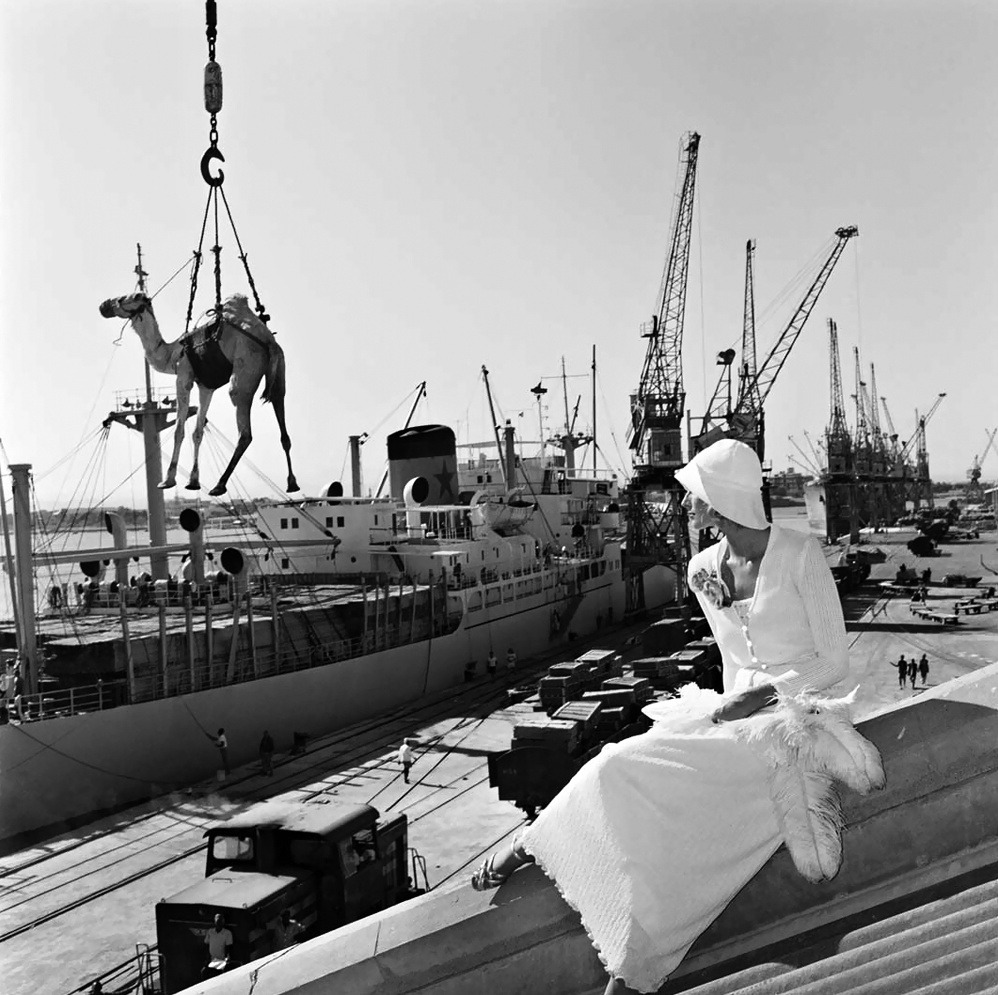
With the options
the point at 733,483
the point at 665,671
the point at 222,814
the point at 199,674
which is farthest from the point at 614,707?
the point at 733,483

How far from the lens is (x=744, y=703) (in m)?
2.46

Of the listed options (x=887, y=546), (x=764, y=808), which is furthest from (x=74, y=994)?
(x=887, y=546)

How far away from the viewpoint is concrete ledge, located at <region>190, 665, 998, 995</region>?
253 cm

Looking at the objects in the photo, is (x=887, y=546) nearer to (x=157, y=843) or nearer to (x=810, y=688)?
(x=157, y=843)

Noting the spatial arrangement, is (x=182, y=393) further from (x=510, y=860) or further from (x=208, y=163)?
(x=510, y=860)

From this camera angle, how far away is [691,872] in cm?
235

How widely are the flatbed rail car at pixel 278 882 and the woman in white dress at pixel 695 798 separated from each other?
5566 mm

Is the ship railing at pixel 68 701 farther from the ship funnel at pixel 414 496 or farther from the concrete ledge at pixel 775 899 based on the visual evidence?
the ship funnel at pixel 414 496

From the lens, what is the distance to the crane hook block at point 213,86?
24.0 feet

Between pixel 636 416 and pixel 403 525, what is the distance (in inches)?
682

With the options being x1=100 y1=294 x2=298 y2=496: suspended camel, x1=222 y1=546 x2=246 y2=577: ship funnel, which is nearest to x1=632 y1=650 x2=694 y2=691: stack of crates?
x1=222 y1=546 x2=246 y2=577: ship funnel

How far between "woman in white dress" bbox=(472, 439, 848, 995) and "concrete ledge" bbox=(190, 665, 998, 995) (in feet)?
0.45

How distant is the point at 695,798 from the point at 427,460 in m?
29.6

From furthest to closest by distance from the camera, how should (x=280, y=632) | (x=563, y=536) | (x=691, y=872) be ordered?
(x=563, y=536) → (x=280, y=632) → (x=691, y=872)
